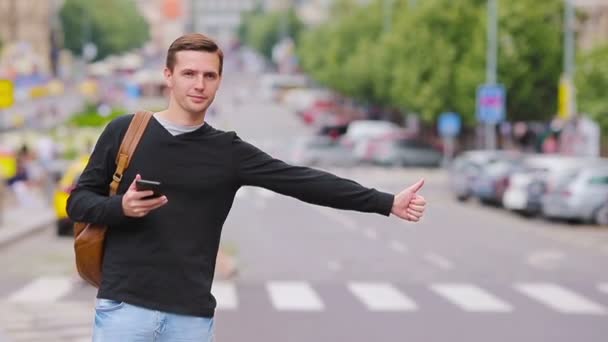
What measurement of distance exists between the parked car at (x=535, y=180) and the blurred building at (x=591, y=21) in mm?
23325

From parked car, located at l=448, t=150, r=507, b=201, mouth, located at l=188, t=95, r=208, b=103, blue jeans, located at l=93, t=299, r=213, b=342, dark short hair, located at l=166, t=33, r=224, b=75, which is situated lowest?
parked car, located at l=448, t=150, r=507, b=201

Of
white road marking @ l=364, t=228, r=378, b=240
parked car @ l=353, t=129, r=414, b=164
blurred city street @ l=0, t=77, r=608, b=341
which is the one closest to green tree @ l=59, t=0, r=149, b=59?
parked car @ l=353, t=129, r=414, b=164

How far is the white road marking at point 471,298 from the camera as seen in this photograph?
16562 millimetres

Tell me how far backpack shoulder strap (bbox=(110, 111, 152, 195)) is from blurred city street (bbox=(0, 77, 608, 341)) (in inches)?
316

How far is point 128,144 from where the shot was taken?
18.2 feet

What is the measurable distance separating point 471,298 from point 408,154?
1806 inches

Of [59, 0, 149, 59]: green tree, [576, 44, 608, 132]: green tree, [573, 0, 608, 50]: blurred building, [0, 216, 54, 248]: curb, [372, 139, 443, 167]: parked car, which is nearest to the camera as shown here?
[0, 216, 54, 248]: curb

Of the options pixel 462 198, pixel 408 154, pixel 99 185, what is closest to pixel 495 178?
pixel 462 198

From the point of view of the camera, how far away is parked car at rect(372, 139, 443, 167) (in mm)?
63188

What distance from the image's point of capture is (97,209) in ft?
17.9

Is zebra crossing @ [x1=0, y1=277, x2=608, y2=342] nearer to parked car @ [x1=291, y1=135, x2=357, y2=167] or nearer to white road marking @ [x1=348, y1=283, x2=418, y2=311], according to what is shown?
white road marking @ [x1=348, y1=283, x2=418, y2=311]

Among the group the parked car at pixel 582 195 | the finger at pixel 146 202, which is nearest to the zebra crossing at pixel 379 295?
the finger at pixel 146 202

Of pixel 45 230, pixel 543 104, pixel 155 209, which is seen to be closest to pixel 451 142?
pixel 543 104

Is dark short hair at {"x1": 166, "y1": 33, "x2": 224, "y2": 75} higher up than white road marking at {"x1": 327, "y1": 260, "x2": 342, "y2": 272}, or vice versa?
dark short hair at {"x1": 166, "y1": 33, "x2": 224, "y2": 75}
